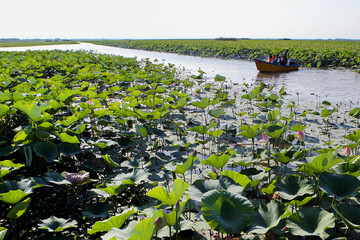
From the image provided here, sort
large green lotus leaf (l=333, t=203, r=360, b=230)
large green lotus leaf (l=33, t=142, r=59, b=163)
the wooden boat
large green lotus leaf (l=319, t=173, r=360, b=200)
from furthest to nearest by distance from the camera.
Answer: the wooden boat
large green lotus leaf (l=33, t=142, r=59, b=163)
large green lotus leaf (l=319, t=173, r=360, b=200)
large green lotus leaf (l=333, t=203, r=360, b=230)

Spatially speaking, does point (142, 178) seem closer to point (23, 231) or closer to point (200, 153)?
point (23, 231)

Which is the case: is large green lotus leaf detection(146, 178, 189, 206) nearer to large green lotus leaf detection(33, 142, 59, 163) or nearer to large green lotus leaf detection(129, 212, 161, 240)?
large green lotus leaf detection(129, 212, 161, 240)

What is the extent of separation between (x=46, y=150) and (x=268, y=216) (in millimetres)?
1945

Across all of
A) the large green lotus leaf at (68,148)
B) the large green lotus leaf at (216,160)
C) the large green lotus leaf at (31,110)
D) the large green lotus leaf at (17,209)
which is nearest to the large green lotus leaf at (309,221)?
the large green lotus leaf at (216,160)

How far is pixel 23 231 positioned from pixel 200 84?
7.41m

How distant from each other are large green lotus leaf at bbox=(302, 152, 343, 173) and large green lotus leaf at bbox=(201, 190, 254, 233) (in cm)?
63

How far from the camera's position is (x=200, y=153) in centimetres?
332

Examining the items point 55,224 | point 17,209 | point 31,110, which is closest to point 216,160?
point 55,224

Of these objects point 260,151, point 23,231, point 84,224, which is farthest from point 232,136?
point 23,231

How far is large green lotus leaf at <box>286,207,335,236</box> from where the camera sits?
139 cm

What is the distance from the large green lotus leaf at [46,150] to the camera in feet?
7.68

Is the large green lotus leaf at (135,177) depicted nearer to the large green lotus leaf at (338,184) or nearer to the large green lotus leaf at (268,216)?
the large green lotus leaf at (268,216)

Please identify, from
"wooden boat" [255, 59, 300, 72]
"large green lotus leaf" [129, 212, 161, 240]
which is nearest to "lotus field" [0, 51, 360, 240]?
"large green lotus leaf" [129, 212, 161, 240]

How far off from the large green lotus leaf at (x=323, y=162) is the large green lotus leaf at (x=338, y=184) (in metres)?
0.05
